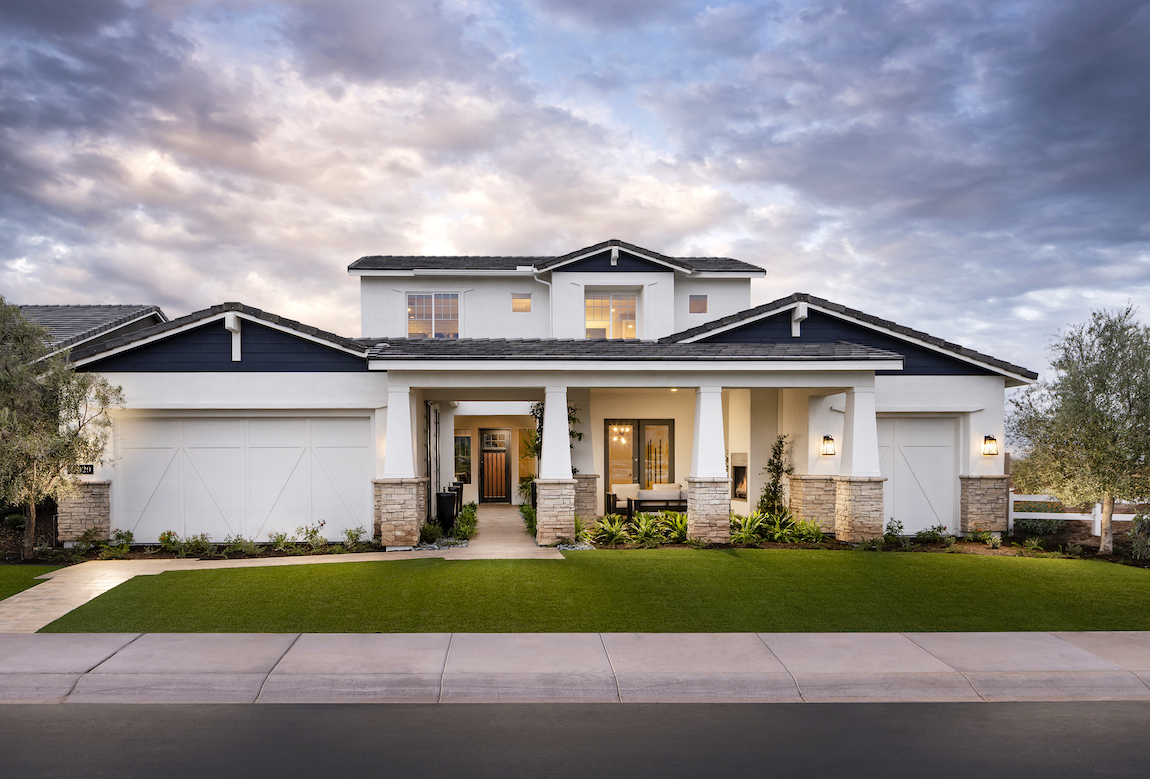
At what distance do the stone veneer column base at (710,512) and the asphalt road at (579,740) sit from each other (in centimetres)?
725

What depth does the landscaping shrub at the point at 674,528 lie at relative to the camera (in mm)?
13609

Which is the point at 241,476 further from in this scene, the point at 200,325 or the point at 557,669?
the point at 557,669

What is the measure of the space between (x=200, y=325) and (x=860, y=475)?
1397 cm

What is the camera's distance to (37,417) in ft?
38.7

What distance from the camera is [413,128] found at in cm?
1733

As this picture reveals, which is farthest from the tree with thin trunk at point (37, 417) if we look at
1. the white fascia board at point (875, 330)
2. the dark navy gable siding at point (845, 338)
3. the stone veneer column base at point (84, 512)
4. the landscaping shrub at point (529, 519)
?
the dark navy gable siding at point (845, 338)

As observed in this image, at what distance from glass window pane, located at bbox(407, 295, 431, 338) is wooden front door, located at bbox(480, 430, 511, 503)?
208 inches

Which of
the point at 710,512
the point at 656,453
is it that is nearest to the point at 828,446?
the point at 710,512

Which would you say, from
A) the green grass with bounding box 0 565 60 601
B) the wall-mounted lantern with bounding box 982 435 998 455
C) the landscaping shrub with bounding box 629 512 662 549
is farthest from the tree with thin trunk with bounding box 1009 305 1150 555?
the green grass with bounding box 0 565 60 601

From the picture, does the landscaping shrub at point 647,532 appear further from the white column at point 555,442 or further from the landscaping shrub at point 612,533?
the white column at point 555,442

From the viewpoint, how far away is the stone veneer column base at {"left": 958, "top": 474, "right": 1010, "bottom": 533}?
14.8m

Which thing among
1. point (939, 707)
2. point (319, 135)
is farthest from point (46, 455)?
point (939, 707)

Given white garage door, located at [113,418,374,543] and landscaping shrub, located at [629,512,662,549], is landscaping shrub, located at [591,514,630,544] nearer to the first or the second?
landscaping shrub, located at [629,512,662,549]

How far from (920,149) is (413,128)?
13.4 metres
